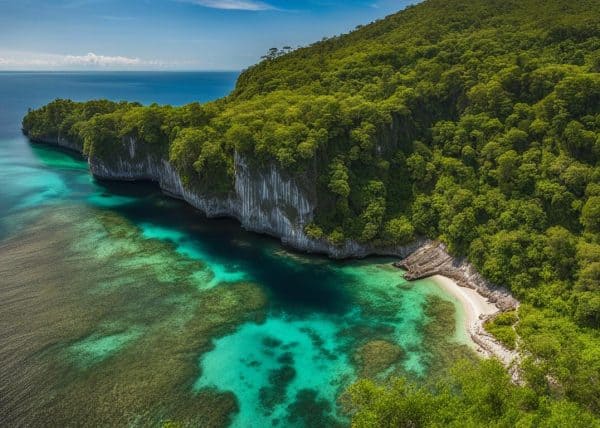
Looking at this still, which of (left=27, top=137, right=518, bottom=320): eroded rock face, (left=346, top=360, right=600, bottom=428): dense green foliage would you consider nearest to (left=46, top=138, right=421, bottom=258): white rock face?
(left=27, top=137, right=518, bottom=320): eroded rock face

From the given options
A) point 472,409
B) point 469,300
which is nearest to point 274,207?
point 469,300

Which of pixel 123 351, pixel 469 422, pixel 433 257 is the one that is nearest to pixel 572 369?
pixel 469 422

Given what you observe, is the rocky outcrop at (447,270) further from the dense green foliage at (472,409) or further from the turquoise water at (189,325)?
the dense green foliage at (472,409)

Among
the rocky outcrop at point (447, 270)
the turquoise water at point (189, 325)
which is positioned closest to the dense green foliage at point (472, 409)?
the turquoise water at point (189, 325)

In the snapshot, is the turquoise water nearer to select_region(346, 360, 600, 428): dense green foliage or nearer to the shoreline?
the shoreline

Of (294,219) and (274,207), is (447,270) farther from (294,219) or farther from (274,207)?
(274,207)
